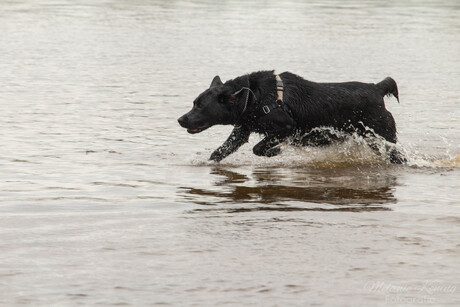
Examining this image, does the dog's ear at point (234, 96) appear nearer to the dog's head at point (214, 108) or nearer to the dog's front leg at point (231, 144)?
the dog's head at point (214, 108)

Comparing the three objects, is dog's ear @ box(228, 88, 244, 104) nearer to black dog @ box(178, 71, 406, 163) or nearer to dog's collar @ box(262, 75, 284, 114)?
black dog @ box(178, 71, 406, 163)

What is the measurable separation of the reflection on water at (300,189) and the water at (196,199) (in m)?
0.02

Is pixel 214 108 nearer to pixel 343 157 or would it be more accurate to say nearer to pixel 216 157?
pixel 216 157

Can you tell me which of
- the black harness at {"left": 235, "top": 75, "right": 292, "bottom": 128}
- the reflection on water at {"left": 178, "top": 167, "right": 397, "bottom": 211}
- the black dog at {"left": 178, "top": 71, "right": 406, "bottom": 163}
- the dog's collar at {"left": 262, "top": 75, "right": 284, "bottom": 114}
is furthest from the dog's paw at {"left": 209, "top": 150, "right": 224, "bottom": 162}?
the dog's collar at {"left": 262, "top": 75, "right": 284, "bottom": 114}

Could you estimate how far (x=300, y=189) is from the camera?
7535 millimetres

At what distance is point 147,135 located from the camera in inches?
406

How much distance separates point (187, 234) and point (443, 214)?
6.67 ft

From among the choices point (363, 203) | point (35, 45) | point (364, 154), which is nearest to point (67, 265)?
point (363, 203)

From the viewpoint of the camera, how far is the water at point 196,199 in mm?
4805

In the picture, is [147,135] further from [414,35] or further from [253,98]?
[414,35]

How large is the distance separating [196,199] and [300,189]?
3.45ft

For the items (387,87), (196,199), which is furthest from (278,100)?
(196,199)

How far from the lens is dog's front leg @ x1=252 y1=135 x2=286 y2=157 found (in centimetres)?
882

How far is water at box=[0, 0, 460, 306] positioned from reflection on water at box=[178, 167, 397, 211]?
0.9 inches
